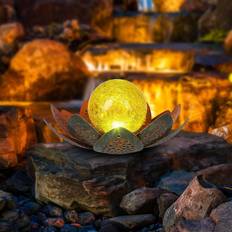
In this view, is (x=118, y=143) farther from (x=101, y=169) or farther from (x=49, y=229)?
(x=49, y=229)

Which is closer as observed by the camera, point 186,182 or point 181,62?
point 186,182

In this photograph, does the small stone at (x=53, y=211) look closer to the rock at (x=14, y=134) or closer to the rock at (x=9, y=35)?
the rock at (x=14, y=134)

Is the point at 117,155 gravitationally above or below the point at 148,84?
above

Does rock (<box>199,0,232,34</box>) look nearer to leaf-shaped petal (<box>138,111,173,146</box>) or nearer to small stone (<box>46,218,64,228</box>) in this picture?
leaf-shaped petal (<box>138,111,173,146</box>)

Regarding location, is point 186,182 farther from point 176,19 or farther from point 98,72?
point 176,19

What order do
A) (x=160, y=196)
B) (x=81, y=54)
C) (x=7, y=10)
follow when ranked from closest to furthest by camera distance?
(x=160, y=196), (x=81, y=54), (x=7, y=10)

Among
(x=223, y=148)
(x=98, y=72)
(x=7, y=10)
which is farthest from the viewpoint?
(x=7, y=10)


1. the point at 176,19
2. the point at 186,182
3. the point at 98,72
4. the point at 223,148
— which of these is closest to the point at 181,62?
the point at 98,72

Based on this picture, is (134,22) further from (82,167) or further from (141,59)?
(82,167)


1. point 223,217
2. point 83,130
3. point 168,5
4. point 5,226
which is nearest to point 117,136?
point 83,130

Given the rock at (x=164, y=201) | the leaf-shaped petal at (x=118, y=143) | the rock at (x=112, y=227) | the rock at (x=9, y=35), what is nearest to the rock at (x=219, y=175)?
the rock at (x=164, y=201)
